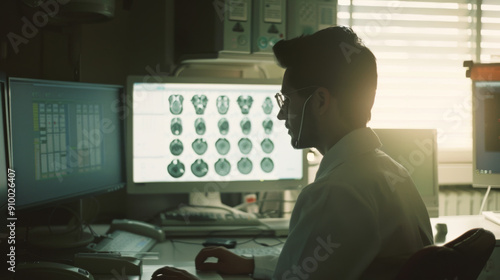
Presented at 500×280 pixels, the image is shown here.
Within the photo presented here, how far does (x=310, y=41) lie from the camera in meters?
1.26

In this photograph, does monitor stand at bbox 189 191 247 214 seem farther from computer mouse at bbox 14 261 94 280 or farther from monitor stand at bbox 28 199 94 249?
computer mouse at bbox 14 261 94 280

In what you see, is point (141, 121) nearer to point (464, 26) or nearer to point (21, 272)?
point (21, 272)

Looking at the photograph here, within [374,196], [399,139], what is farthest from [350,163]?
[399,139]

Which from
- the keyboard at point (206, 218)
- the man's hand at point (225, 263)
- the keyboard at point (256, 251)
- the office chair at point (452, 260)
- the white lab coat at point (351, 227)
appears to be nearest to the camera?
the office chair at point (452, 260)

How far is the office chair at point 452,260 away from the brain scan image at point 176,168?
112cm

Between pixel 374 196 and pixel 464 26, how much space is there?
1982 mm

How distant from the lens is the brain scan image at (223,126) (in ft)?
6.26

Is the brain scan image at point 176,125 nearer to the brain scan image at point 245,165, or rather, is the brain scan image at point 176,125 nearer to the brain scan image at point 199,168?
the brain scan image at point 199,168

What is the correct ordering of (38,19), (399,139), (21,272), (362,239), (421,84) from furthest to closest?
(421,84) → (399,139) → (38,19) → (21,272) → (362,239)

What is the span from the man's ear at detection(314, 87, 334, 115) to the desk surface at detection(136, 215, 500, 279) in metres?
0.51

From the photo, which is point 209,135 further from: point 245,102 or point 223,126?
point 245,102

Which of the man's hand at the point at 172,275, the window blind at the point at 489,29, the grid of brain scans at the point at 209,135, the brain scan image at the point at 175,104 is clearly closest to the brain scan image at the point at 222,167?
the grid of brain scans at the point at 209,135

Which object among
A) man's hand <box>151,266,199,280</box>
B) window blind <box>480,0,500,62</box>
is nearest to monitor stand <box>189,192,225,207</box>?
man's hand <box>151,266,199,280</box>

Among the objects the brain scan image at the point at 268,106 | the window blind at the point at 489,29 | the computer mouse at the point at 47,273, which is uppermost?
the window blind at the point at 489,29
